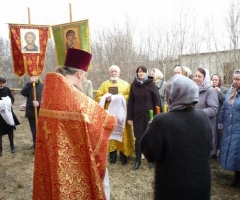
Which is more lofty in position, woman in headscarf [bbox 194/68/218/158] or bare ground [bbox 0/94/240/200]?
woman in headscarf [bbox 194/68/218/158]

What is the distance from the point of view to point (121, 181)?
3885mm

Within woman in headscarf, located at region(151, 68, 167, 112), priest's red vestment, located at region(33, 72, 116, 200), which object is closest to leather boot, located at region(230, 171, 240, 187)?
woman in headscarf, located at region(151, 68, 167, 112)

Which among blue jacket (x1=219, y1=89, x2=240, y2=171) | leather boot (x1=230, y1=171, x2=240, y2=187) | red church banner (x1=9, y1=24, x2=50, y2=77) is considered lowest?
leather boot (x1=230, y1=171, x2=240, y2=187)

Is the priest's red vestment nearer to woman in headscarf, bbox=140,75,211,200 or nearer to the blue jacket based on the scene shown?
woman in headscarf, bbox=140,75,211,200

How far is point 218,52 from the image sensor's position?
10.8 metres

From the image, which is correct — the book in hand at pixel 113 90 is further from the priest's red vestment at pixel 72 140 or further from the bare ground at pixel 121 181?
the priest's red vestment at pixel 72 140

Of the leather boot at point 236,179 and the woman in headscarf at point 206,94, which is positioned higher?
the woman in headscarf at point 206,94

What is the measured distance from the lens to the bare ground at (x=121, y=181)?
3.39 m

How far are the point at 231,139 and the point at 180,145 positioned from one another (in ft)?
6.81

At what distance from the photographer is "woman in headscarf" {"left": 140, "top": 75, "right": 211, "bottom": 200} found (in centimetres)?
169

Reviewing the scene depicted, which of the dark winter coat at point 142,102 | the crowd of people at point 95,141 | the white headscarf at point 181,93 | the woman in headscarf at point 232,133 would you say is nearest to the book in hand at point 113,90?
the dark winter coat at point 142,102

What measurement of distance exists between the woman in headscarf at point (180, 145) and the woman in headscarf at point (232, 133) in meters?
1.84

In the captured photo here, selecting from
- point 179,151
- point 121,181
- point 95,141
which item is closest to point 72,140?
point 95,141

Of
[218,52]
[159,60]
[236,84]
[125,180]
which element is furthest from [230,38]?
[125,180]
